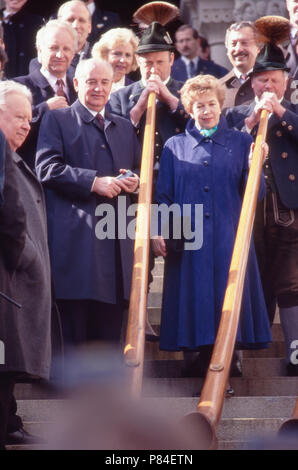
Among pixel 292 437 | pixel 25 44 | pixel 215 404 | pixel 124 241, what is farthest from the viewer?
pixel 25 44

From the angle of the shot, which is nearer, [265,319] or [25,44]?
[265,319]

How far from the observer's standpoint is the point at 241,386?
191 inches

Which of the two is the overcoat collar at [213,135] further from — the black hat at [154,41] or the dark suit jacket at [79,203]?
the black hat at [154,41]

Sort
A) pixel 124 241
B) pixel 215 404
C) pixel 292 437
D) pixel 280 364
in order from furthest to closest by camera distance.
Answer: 1. pixel 280 364
2. pixel 124 241
3. pixel 215 404
4. pixel 292 437

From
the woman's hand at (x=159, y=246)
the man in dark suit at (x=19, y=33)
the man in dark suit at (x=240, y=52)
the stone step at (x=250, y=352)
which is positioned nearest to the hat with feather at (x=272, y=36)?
the man in dark suit at (x=240, y=52)

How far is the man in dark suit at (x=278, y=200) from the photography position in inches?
203

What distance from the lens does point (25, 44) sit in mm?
8047

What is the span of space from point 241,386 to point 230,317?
0.74 metres

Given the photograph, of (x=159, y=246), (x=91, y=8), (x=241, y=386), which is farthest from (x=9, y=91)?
(x=91, y=8)

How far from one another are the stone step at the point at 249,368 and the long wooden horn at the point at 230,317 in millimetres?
850

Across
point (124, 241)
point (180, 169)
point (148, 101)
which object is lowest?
point (124, 241)
